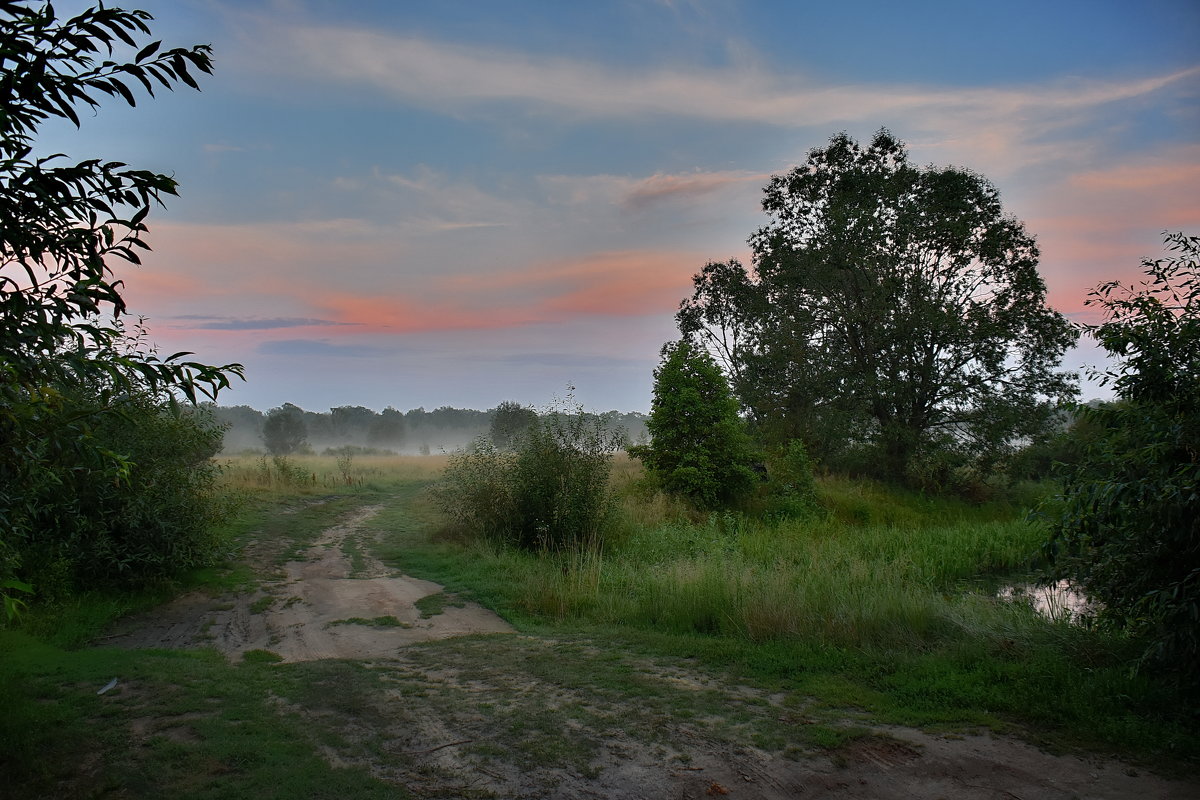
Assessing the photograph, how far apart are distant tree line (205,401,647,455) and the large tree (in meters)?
31.3

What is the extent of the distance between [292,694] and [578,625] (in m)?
3.84

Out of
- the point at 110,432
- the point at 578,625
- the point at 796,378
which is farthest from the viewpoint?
the point at 796,378

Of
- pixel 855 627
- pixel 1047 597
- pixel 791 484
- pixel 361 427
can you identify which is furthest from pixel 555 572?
pixel 361 427

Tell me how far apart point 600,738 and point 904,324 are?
23.6m

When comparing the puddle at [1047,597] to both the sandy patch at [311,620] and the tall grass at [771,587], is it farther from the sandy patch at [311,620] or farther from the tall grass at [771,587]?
the sandy patch at [311,620]

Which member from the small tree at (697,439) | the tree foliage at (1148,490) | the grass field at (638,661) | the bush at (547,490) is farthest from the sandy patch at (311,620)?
the small tree at (697,439)

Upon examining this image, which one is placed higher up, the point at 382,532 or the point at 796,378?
the point at 796,378

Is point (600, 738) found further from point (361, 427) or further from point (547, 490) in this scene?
point (361, 427)

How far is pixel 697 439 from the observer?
818 inches

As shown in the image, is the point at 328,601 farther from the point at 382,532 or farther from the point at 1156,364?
the point at 1156,364

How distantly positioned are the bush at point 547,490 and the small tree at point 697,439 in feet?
17.3

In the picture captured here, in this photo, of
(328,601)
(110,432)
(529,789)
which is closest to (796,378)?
(328,601)

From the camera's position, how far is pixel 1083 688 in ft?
18.5

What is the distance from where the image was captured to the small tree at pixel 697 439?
2008 centimetres
